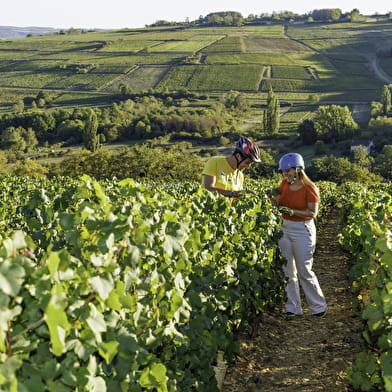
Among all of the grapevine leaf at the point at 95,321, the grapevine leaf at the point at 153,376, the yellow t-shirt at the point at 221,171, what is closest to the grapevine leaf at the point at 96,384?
the grapevine leaf at the point at 95,321

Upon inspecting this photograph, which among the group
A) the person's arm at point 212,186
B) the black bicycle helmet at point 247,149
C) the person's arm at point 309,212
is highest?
the black bicycle helmet at point 247,149

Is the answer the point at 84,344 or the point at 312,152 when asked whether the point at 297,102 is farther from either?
the point at 84,344

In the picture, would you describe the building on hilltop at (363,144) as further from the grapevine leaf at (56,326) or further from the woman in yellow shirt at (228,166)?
the grapevine leaf at (56,326)

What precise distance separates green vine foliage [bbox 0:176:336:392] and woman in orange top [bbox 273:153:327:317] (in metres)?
0.49

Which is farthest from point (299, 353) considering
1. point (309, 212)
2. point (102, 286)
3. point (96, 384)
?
point (102, 286)

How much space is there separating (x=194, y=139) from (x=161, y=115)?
10.2 m

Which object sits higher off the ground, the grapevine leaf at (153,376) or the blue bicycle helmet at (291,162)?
the blue bicycle helmet at (291,162)

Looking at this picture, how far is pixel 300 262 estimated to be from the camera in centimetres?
595

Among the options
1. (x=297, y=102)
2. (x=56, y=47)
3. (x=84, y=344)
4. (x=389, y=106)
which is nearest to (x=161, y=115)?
(x=297, y=102)

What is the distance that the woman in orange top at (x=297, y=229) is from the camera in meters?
5.70

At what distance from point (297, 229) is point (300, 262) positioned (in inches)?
15.9

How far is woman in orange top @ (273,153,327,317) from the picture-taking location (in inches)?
224

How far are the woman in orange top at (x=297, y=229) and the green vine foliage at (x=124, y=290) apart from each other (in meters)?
0.49

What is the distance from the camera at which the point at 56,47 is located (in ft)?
502
